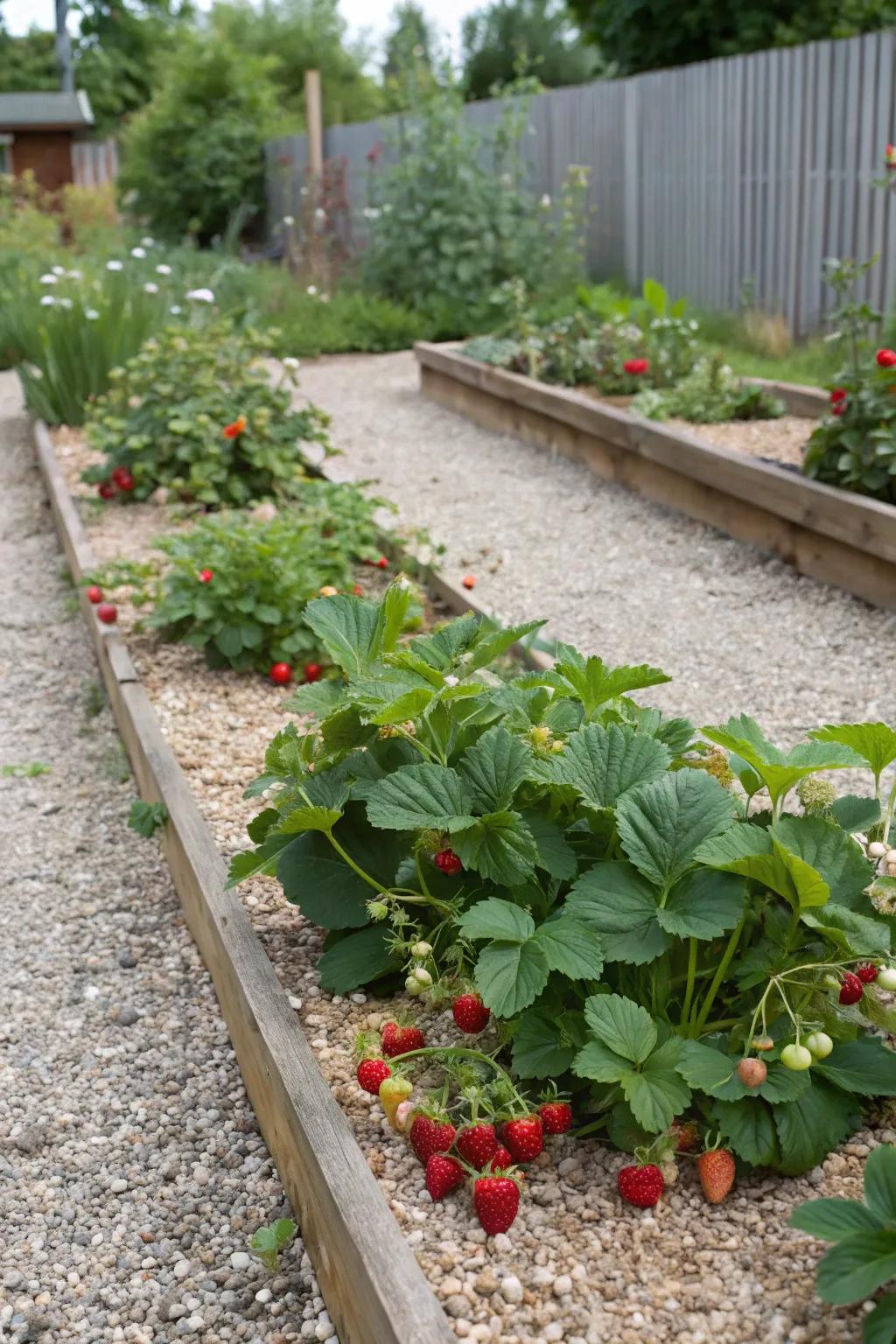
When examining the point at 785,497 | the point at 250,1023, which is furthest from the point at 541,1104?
the point at 785,497

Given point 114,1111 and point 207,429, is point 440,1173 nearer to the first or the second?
point 114,1111

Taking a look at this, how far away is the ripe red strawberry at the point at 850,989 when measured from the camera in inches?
76.6

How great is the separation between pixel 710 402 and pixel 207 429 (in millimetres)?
2463

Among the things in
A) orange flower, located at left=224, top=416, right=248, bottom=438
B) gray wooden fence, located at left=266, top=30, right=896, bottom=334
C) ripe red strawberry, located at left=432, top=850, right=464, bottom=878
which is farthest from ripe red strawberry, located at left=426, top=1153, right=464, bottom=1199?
gray wooden fence, located at left=266, top=30, right=896, bottom=334

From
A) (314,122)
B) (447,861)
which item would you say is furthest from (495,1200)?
(314,122)

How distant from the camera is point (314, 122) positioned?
1428 centimetres

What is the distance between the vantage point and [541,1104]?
1992 mm

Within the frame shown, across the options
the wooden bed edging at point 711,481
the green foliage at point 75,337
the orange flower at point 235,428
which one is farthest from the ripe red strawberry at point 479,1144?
the green foliage at point 75,337

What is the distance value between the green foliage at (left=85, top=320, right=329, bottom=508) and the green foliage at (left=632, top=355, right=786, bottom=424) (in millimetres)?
1679

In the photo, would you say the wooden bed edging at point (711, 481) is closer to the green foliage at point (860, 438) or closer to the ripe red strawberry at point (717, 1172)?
the green foliage at point (860, 438)

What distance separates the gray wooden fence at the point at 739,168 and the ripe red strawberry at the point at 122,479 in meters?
4.76

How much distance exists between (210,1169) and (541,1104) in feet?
2.26

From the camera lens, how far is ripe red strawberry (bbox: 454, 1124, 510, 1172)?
1848 mm

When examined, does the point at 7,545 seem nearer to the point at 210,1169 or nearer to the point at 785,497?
the point at 785,497
